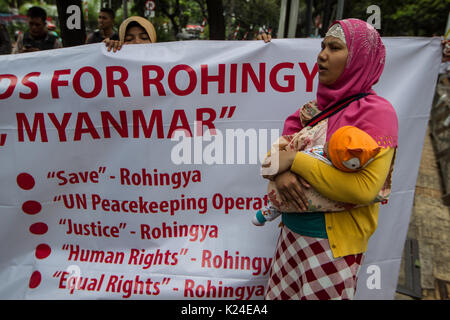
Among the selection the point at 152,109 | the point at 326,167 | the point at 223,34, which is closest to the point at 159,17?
the point at 223,34

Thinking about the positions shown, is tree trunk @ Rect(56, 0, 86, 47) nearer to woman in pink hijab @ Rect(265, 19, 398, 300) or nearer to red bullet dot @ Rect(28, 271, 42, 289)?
red bullet dot @ Rect(28, 271, 42, 289)

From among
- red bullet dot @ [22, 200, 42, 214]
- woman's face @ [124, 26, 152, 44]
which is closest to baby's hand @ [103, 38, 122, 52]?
woman's face @ [124, 26, 152, 44]

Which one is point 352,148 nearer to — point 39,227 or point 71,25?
point 39,227

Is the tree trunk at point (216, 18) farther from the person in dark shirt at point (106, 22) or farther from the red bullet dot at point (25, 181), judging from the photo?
the red bullet dot at point (25, 181)

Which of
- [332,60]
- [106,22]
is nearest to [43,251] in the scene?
[332,60]

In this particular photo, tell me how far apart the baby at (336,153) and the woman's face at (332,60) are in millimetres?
214

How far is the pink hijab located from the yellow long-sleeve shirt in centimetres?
10

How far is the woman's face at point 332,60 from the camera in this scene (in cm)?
136

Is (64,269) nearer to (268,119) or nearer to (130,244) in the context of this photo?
(130,244)

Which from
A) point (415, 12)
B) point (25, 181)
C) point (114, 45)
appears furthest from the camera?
point (415, 12)

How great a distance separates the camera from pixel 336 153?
4.06ft

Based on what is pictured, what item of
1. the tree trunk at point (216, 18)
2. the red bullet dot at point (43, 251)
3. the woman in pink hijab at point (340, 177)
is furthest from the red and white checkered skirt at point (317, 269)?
the tree trunk at point (216, 18)

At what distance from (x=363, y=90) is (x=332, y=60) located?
175mm

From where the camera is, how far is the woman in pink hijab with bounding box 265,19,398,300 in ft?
4.25
